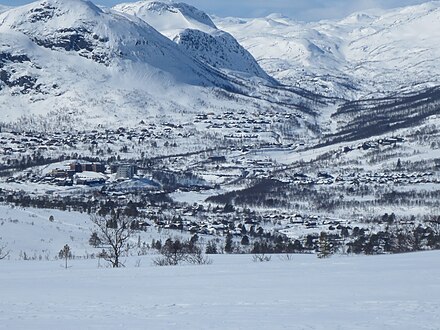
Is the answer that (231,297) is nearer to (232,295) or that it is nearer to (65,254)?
(232,295)

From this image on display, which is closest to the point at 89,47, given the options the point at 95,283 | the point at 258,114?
the point at 258,114

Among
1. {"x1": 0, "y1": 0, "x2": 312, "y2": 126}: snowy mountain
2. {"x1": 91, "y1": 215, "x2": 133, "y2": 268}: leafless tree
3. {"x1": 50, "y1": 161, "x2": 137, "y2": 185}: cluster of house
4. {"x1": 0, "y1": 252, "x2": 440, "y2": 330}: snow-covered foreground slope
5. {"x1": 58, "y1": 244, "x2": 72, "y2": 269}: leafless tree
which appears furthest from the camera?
{"x1": 0, "y1": 0, "x2": 312, "y2": 126}: snowy mountain

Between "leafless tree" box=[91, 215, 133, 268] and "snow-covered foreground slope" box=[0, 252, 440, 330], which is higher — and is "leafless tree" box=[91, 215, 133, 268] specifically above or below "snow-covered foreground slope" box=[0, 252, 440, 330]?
above

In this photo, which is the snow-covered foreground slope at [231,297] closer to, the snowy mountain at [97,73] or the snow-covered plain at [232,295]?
the snow-covered plain at [232,295]

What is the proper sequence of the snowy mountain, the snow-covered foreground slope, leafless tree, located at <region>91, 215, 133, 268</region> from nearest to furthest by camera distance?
1. the snow-covered foreground slope
2. leafless tree, located at <region>91, 215, 133, 268</region>
3. the snowy mountain

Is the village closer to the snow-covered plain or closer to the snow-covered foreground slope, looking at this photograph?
the snow-covered plain

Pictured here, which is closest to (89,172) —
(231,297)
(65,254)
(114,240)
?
(114,240)

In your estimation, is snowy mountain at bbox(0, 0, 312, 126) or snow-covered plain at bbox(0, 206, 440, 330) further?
snowy mountain at bbox(0, 0, 312, 126)

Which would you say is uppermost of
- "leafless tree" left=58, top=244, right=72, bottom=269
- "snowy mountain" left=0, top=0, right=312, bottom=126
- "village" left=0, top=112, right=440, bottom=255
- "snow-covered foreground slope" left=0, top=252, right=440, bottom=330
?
"snowy mountain" left=0, top=0, right=312, bottom=126

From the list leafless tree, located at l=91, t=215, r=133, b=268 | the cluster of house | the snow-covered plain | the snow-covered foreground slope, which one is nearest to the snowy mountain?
the cluster of house

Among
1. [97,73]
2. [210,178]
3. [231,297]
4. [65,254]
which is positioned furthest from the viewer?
[97,73]
